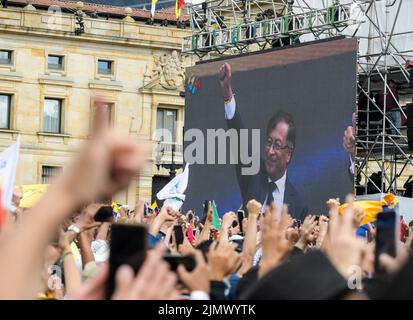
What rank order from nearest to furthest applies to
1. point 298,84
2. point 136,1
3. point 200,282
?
1. point 200,282
2. point 298,84
3. point 136,1

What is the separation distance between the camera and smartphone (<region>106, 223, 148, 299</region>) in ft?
11.6

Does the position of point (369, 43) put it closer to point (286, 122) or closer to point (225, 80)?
point (286, 122)

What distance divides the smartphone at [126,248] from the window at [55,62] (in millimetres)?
50134

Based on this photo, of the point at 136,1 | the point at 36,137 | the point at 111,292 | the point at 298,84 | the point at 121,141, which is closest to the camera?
the point at 121,141

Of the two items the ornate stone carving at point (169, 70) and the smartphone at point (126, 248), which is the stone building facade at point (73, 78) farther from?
the smartphone at point (126, 248)

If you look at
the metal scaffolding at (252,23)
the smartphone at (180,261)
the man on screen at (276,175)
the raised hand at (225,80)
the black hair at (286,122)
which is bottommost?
the smartphone at (180,261)

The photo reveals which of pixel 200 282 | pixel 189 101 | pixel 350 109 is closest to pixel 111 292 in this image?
pixel 200 282

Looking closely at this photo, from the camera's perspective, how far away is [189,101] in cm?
2897

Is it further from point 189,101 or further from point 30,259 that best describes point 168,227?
point 189,101

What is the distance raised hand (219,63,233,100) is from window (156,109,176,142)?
85.9 ft

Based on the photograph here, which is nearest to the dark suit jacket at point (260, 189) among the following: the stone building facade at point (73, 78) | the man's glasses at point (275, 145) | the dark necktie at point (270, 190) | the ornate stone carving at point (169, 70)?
the dark necktie at point (270, 190)

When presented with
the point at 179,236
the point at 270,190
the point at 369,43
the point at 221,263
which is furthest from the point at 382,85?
the point at 221,263

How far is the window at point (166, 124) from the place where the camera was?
54.2 metres

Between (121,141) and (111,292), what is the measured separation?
1.88ft
